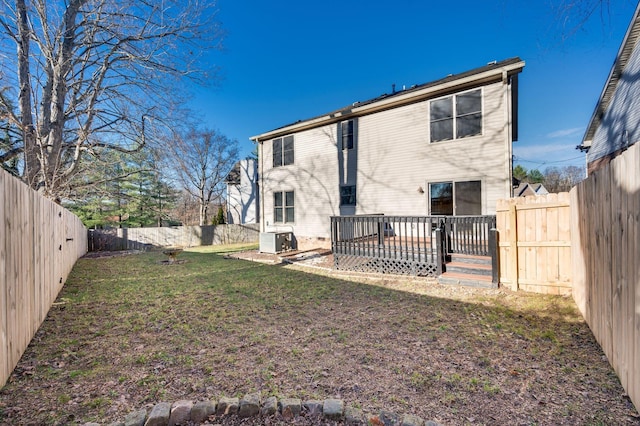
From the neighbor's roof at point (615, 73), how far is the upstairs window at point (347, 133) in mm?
8244

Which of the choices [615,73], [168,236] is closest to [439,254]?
[615,73]

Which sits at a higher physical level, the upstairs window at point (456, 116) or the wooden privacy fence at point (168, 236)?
the upstairs window at point (456, 116)

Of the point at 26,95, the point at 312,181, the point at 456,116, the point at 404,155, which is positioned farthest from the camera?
the point at 312,181

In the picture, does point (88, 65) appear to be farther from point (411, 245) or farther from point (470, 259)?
point (470, 259)

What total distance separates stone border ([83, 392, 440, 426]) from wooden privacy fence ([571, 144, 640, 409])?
69.8 inches

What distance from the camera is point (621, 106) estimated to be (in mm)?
9539

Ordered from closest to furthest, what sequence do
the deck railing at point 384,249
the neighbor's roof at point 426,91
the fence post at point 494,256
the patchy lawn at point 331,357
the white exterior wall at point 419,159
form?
the patchy lawn at point 331,357 < the fence post at point 494,256 < the deck railing at point 384,249 < the neighbor's roof at point 426,91 < the white exterior wall at point 419,159

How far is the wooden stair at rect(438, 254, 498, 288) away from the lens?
5.91 meters

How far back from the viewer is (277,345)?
344 centimetres

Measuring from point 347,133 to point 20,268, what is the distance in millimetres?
10047

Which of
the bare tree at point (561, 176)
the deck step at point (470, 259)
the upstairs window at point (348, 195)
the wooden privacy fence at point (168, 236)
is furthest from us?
the bare tree at point (561, 176)

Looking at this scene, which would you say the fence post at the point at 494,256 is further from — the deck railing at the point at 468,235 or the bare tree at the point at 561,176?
the bare tree at the point at 561,176

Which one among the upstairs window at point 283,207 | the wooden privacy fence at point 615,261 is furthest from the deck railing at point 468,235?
the upstairs window at point 283,207

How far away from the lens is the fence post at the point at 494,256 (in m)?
5.75
